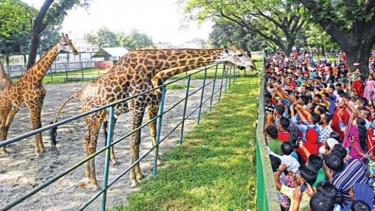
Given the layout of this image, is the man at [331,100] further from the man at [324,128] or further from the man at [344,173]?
the man at [344,173]

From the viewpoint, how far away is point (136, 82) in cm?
568

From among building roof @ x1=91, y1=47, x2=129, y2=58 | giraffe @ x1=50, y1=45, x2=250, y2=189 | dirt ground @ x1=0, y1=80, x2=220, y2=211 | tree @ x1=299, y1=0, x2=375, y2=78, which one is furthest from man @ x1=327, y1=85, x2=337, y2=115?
building roof @ x1=91, y1=47, x2=129, y2=58

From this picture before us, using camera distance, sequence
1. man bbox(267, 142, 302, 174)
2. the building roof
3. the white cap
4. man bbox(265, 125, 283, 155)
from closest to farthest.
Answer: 1. man bbox(267, 142, 302, 174)
2. man bbox(265, 125, 283, 155)
3. the white cap
4. the building roof

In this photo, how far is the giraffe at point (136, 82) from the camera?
550 centimetres

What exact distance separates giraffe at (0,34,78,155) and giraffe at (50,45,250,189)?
1.62 m

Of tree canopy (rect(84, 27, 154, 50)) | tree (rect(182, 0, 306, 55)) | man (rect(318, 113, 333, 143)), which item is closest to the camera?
man (rect(318, 113, 333, 143))

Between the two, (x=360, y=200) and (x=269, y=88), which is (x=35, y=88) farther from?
(x=360, y=200)

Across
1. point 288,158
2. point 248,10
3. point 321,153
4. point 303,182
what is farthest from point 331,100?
point 248,10

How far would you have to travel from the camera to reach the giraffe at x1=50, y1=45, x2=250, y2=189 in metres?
5.50

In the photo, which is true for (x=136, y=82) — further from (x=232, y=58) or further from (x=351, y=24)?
(x=351, y=24)

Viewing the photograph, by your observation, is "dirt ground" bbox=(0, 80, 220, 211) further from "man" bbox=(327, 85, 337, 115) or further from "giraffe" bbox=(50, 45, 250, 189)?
"man" bbox=(327, 85, 337, 115)

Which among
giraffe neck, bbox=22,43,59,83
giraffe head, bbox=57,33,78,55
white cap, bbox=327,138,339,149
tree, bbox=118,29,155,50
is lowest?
white cap, bbox=327,138,339,149

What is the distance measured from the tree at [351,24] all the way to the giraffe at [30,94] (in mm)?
7031

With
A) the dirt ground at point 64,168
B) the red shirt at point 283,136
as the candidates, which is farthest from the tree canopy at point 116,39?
the red shirt at point 283,136
